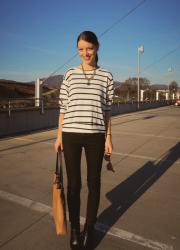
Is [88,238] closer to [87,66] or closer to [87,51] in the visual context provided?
[87,66]

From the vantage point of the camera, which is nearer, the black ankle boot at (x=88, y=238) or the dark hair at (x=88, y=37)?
the dark hair at (x=88, y=37)

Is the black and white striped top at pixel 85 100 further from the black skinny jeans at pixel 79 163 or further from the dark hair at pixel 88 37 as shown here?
the dark hair at pixel 88 37

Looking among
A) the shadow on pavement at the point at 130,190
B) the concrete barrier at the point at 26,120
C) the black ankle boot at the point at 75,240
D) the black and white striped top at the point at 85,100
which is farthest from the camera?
the concrete barrier at the point at 26,120

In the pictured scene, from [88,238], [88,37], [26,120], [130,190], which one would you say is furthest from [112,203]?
[26,120]

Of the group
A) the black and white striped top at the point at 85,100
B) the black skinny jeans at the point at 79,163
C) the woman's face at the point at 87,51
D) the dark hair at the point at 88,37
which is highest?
the dark hair at the point at 88,37

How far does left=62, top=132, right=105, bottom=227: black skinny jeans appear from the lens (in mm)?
2582

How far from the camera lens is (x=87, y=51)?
258cm

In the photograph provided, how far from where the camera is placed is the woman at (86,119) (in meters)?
2.53

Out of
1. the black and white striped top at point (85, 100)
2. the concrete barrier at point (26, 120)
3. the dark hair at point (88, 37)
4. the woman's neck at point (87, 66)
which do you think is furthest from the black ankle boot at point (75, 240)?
the concrete barrier at point (26, 120)

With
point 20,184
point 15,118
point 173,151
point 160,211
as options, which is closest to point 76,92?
point 160,211

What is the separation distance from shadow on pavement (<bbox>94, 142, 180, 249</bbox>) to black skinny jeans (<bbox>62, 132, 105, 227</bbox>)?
1.27 ft

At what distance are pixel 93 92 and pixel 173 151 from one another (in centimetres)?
532

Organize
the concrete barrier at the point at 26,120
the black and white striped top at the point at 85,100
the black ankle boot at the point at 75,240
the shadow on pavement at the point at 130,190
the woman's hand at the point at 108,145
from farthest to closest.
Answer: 1. the concrete barrier at the point at 26,120
2. the shadow on pavement at the point at 130,190
3. the woman's hand at the point at 108,145
4. the black ankle boot at the point at 75,240
5. the black and white striped top at the point at 85,100

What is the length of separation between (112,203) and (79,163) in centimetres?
132
